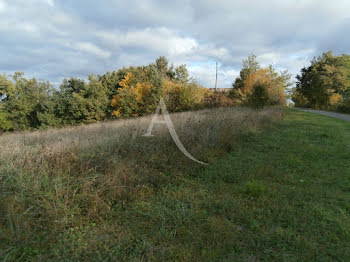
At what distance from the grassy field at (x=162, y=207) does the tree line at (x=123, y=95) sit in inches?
457

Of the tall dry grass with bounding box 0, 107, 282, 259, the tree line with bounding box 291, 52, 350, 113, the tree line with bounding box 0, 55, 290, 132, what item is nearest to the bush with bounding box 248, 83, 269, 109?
the tree line with bounding box 0, 55, 290, 132

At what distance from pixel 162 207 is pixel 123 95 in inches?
887

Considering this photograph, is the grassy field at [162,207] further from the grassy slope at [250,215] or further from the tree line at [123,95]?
the tree line at [123,95]

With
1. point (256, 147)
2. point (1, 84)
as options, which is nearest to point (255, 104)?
point (256, 147)

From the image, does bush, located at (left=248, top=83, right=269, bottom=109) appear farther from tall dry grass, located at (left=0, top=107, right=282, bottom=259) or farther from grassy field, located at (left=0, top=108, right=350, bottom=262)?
tall dry grass, located at (left=0, top=107, right=282, bottom=259)

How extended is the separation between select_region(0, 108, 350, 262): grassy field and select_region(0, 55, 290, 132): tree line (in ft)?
38.1

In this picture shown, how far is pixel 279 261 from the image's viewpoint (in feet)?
5.94

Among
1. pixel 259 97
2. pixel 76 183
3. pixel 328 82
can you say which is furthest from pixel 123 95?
pixel 328 82

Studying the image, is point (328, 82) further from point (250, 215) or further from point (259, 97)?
point (250, 215)

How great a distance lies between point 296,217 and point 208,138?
297cm

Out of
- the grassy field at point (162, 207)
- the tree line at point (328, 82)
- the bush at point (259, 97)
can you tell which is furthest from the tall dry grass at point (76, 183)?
the tree line at point (328, 82)

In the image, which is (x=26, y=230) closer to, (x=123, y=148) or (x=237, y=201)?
(x=123, y=148)

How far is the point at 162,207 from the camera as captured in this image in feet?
Result: 8.65

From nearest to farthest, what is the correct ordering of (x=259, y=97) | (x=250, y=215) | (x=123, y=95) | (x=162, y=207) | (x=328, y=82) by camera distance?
(x=250, y=215)
(x=162, y=207)
(x=259, y=97)
(x=123, y=95)
(x=328, y=82)
